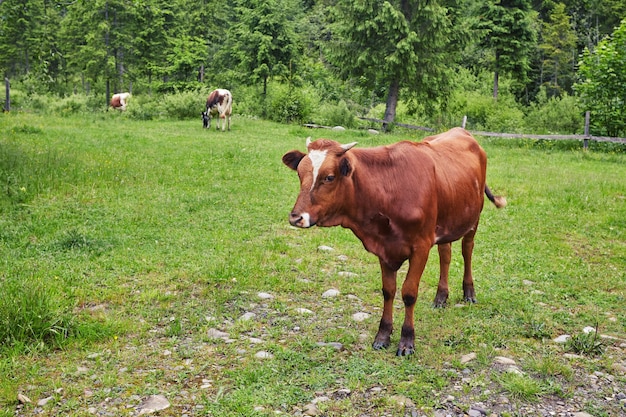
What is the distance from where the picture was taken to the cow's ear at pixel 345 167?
446 centimetres

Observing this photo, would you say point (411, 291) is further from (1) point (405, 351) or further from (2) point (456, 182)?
(2) point (456, 182)

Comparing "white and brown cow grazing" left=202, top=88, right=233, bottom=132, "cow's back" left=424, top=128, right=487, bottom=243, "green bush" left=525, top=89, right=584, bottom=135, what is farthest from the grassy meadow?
"green bush" left=525, top=89, right=584, bottom=135

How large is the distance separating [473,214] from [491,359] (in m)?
1.62

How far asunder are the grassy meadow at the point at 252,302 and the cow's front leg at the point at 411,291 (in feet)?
0.54

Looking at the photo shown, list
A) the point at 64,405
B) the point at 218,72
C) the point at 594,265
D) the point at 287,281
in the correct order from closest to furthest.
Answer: the point at 64,405
the point at 287,281
the point at 594,265
the point at 218,72

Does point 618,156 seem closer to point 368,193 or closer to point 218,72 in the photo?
point 368,193

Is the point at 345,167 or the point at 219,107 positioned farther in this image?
the point at 219,107

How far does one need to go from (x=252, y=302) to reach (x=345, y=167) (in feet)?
8.05

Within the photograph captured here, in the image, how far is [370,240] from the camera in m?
4.89

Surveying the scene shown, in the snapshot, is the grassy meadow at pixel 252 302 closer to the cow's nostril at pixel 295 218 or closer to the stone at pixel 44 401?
the stone at pixel 44 401

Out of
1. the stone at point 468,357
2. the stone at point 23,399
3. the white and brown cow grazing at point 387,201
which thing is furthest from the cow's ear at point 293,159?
the stone at point 23,399

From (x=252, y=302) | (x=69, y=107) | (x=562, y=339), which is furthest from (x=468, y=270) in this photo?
(x=69, y=107)

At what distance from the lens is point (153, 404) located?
4.09 m

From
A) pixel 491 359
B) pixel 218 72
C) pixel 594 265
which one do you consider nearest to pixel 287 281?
pixel 491 359
